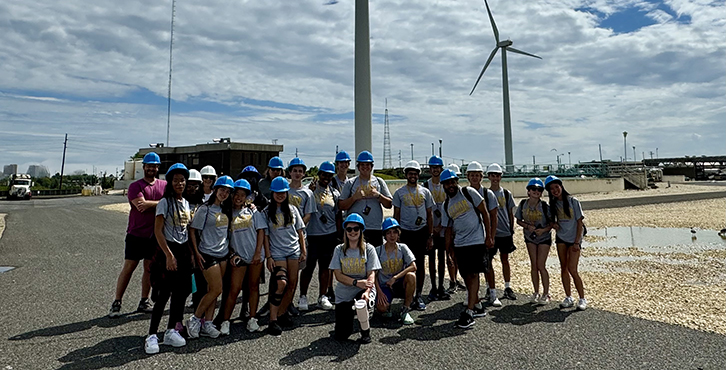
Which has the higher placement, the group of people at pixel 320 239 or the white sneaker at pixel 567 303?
the group of people at pixel 320 239

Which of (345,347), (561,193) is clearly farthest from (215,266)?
(561,193)

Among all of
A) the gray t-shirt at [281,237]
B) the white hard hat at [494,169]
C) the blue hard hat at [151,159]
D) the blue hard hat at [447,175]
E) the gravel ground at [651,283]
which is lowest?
the gravel ground at [651,283]

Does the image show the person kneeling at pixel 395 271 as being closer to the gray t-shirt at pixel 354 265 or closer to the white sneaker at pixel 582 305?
the gray t-shirt at pixel 354 265

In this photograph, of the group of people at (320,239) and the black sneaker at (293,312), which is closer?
the group of people at (320,239)

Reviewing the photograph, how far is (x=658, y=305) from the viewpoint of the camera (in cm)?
591

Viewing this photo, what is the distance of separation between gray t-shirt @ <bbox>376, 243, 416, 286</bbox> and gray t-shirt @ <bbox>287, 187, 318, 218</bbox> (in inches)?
41.9

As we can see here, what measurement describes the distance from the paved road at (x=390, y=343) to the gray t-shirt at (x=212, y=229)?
36.2 inches

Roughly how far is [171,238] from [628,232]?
1481cm

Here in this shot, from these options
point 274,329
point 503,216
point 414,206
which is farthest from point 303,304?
point 503,216

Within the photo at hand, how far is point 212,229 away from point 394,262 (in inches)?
82.3

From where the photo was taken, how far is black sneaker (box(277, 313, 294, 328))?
5160mm

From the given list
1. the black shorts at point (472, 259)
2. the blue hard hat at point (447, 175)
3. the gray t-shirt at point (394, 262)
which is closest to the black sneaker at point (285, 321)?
the gray t-shirt at point (394, 262)

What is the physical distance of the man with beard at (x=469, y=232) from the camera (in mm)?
5340

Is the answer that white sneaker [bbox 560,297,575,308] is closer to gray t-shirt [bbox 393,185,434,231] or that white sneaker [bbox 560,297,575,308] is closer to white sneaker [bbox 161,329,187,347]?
gray t-shirt [bbox 393,185,434,231]
